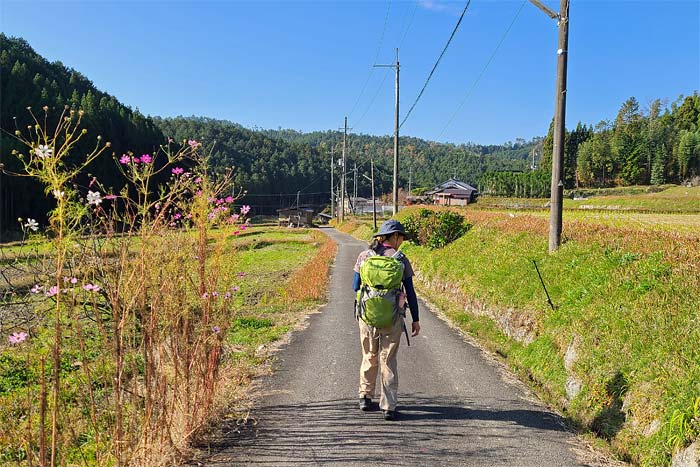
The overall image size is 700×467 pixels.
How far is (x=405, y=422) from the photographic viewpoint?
4707mm

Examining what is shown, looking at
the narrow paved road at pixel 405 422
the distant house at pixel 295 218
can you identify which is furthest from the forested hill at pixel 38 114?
the narrow paved road at pixel 405 422

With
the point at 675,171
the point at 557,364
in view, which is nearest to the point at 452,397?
the point at 557,364

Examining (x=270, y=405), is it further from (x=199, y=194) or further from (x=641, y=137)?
(x=641, y=137)

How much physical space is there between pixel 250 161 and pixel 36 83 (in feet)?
204

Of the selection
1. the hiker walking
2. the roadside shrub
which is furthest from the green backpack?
the roadside shrub

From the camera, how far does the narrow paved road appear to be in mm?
4008

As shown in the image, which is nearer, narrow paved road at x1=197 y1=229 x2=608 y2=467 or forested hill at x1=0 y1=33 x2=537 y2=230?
narrow paved road at x1=197 y1=229 x2=608 y2=467

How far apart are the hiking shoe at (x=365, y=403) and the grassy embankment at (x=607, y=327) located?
2.16 metres

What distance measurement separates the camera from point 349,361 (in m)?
6.84

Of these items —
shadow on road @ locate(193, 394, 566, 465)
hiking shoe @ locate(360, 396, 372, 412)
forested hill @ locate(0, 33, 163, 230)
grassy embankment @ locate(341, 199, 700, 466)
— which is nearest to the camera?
shadow on road @ locate(193, 394, 566, 465)

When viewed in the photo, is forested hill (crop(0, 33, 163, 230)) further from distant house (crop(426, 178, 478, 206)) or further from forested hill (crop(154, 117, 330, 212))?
distant house (crop(426, 178, 478, 206))

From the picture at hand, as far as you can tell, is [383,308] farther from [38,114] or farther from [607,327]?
[38,114]

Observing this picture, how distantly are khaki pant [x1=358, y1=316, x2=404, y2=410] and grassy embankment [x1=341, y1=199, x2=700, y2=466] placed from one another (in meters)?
2.02

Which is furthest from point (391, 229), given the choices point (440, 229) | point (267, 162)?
point (267, 162)
